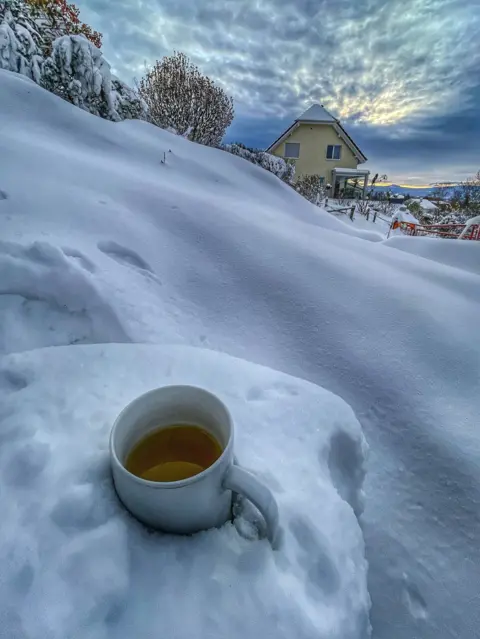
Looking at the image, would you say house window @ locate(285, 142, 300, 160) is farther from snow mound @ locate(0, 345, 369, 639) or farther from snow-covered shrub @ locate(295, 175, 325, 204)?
snow mound @ locate(0, 345, 369, 639)

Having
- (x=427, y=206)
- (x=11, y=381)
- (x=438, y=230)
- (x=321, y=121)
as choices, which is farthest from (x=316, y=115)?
(x=11, y=381)

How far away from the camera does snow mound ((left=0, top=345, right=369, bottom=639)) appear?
1.84ft

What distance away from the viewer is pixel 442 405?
1.53m

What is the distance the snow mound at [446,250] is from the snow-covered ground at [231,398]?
1126mm

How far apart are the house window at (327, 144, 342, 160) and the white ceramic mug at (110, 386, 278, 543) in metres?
20.8

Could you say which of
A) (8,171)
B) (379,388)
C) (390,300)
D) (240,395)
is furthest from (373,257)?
(8,171)

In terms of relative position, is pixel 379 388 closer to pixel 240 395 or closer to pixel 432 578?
pixel 432 578

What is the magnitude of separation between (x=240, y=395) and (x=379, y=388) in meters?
0.83

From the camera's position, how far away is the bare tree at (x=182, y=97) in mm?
9859

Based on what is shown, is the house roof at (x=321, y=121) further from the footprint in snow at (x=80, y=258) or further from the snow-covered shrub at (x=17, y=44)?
the footprint in snow at (x=80, y=258)

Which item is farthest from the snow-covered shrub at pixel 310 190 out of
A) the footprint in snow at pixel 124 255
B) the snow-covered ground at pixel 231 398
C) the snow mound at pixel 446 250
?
the footprint in snow at pixel 124 255

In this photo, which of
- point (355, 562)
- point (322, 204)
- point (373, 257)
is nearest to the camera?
point (355, 562)

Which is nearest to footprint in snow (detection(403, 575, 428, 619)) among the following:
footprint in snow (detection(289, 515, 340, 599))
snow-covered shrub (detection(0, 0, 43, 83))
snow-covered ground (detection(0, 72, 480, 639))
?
snow-covered ground (detection(0, 72, 480, 639))

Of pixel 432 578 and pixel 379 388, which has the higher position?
pixel 379 388
